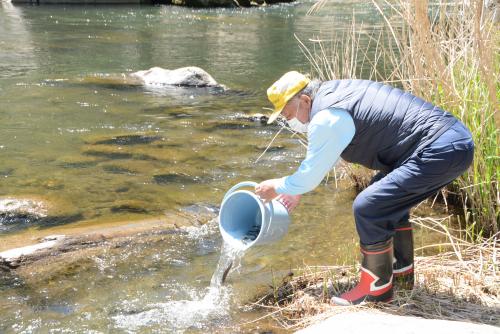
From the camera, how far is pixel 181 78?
921cm

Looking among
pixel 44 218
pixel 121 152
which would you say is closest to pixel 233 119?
pixel 121 152

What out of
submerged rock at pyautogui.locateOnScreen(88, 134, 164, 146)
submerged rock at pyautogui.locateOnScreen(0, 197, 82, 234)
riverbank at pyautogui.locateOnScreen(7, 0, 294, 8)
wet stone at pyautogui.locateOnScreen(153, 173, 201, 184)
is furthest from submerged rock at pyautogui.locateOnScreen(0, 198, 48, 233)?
riverbank at pyautogui.locateOnScreen(7, 0, 294, 8)

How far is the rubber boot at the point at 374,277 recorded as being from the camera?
288 cm

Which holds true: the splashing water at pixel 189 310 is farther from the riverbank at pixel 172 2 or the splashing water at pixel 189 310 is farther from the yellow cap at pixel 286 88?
the riverbank at pixel 172 2

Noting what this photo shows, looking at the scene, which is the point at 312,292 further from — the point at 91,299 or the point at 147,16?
the point at 147,16

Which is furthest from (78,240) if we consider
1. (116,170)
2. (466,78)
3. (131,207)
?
(466,78)

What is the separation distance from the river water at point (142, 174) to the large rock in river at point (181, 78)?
294 mm

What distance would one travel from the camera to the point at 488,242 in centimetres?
361

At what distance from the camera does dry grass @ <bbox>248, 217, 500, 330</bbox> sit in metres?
2.95

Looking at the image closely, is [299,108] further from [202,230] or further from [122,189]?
[122,189]

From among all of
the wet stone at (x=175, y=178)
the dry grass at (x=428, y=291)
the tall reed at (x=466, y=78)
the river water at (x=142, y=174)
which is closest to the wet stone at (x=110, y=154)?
the river water at (x=142, y=174)

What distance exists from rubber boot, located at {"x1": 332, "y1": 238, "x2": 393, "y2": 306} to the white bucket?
48 cm

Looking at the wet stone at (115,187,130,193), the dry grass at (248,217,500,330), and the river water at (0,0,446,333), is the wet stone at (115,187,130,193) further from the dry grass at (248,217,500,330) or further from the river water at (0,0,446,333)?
the dry grass at (248,217,500,330)

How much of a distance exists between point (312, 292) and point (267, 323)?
325 mm
